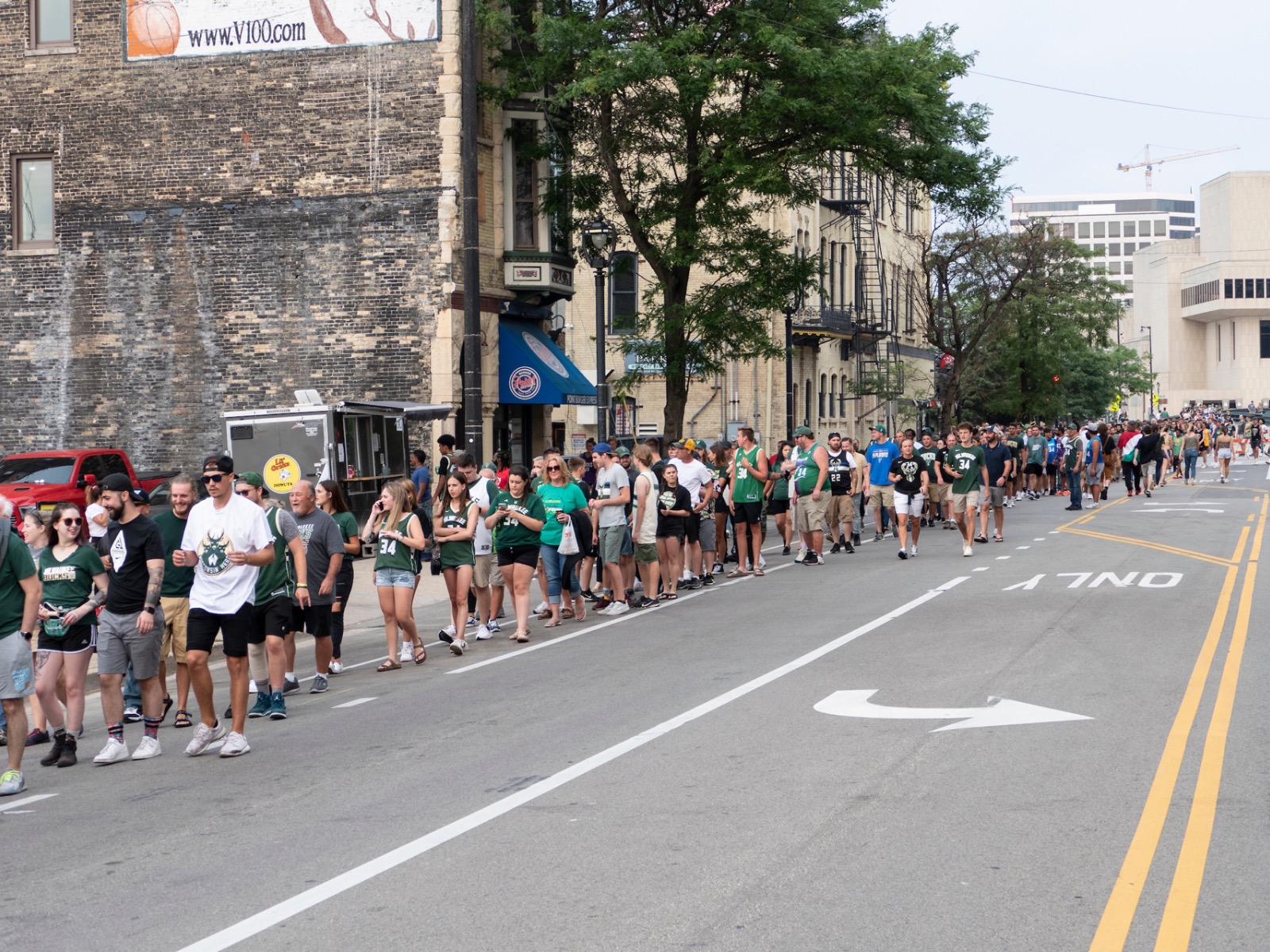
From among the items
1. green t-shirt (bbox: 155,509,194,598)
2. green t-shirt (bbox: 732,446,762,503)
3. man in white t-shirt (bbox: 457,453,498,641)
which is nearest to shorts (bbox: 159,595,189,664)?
green t-shirt (bbox: 155,509,194,598)

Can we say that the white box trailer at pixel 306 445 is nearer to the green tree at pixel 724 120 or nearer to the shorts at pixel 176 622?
the green tree at pixel 724 120

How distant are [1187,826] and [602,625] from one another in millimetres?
9565

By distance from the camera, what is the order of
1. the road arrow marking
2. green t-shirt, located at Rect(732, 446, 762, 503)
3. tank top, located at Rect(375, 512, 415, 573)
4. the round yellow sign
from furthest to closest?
the round yellow sign → green t-shirt, located at Rect(732, 446, 762, 503) → tank top, located at Rect(375, 512, 415, 573) → the road arrow marking

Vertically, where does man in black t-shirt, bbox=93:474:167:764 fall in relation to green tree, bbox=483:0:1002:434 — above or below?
below

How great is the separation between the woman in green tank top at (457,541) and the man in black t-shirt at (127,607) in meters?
4.47

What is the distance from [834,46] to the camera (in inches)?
1079

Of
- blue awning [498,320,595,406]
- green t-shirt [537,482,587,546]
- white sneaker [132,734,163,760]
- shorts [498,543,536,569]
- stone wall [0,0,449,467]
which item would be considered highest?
stone wall [0,0,449,467]

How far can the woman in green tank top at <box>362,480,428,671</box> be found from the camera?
13.3 m

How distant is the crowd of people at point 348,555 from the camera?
32.2 ft

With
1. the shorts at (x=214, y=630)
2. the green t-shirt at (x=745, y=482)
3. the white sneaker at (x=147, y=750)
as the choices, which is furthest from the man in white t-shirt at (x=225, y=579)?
the green t-shirt at (x=745, y=482)

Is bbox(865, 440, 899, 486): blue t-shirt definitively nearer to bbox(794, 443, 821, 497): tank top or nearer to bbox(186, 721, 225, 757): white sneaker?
bbox(794, 443, 821, 497): tank top

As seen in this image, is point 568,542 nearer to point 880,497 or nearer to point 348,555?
point 348,555

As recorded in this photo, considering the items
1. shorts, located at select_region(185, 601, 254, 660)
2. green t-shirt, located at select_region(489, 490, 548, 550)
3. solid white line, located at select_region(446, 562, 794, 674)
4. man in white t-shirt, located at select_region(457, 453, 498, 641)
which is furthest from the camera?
man in white t-shirt, located at select_region(457, 453, 498, 641)

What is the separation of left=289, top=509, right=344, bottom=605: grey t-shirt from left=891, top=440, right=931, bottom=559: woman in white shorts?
11.6 metres
